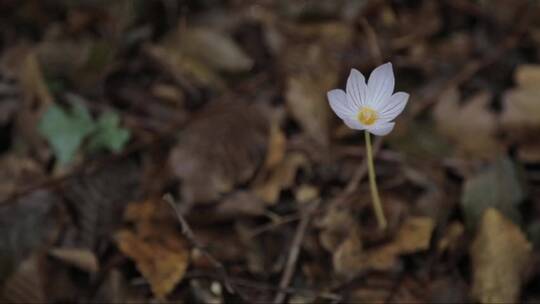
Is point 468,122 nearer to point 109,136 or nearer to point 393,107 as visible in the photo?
point 393,107

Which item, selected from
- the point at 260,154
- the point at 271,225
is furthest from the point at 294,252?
the point at 260,154

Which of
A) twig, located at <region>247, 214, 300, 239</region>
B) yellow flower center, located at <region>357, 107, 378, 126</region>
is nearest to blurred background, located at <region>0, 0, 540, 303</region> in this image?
twig, located at <region>247, 214, 300, 239</region>

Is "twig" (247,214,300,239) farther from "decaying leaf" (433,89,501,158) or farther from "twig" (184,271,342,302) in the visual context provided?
"decaying leaf" (433,89,501,158)

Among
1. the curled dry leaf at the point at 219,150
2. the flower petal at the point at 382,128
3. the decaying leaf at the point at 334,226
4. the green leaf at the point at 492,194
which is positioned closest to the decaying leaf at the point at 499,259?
the green leaf at the point at 492,194

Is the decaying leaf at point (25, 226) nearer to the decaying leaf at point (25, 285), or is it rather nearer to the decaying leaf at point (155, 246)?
the decaying leaf at point (25, 285)

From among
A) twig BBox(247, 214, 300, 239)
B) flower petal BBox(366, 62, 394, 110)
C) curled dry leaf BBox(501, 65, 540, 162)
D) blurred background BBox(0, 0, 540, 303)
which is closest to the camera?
flower petal BBox(366, 62, 394, 110)

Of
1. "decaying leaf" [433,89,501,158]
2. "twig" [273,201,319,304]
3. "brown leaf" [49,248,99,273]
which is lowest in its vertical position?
"brown leaf" [49,248,99,273]

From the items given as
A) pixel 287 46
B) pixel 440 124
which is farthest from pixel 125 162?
pixel 440 124
